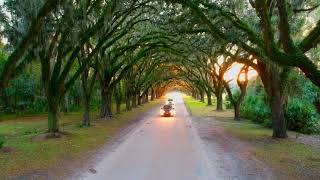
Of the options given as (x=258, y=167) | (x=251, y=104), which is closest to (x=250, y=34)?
(x=258, y=167)

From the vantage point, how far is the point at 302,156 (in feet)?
50.9

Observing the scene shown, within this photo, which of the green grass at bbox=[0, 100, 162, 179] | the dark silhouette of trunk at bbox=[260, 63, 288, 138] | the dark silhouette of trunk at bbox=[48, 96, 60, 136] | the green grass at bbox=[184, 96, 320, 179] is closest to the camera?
the green grass at bbox=[184, 96, 320, 179]

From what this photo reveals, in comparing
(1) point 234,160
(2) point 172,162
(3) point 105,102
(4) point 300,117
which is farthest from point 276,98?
(3) point 105,102

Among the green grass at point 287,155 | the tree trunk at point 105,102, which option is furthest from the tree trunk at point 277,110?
the tree trunk at point 105,102

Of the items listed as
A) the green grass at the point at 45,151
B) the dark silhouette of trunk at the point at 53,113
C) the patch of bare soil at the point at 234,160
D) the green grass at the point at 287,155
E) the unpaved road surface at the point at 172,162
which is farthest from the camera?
the dark silhouette of trunk at the point at 53,113

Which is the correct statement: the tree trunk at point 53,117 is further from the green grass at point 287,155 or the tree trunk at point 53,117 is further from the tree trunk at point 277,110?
the tree trunk at point 277,110

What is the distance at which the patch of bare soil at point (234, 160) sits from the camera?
12.0 metres

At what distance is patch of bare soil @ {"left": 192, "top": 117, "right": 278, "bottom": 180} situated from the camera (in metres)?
12.0

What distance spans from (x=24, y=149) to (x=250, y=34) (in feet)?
30.3

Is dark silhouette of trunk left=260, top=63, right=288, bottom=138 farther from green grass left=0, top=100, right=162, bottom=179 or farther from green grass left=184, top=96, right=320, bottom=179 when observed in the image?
green grass left=0, top=100, right=162, bottom=179

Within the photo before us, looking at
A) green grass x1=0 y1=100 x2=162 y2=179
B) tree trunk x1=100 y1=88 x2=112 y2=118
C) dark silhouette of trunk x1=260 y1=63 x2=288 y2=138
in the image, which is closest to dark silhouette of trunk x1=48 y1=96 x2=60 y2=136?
green grass x1=0 y1=100 x2=162 y2=179

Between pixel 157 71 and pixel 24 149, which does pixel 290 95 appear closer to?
pixel 24 149

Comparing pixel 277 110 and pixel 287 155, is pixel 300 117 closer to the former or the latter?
pixel 277 110

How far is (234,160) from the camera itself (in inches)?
573
